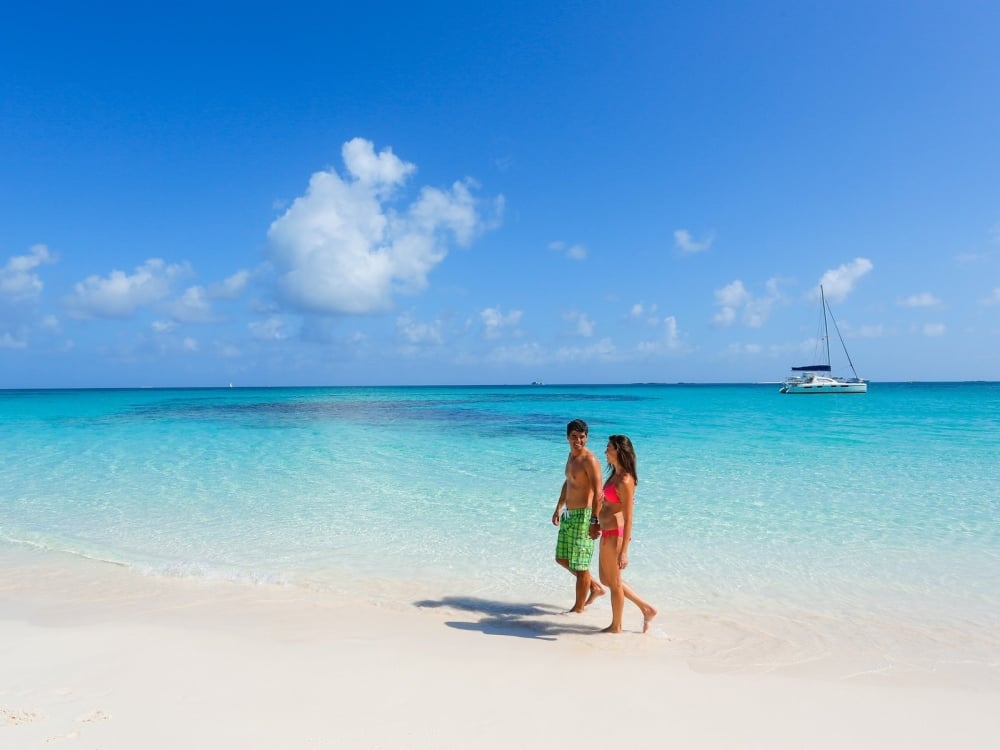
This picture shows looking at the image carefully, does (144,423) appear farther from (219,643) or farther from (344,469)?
(219,643)

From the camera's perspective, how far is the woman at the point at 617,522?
185 inches

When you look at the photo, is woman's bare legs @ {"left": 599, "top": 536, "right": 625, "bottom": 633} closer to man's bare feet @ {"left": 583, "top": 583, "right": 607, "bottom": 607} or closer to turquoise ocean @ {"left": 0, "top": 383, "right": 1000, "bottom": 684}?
turquoise ocean @ {"left": 0, "top": 383, "right": 1000, "bottom": 684}

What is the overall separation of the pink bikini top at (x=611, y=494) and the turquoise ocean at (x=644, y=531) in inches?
53.9

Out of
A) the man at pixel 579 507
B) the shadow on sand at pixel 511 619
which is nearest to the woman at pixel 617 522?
the man at pixel 579 507

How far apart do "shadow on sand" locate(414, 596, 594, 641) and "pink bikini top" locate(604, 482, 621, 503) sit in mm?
1269

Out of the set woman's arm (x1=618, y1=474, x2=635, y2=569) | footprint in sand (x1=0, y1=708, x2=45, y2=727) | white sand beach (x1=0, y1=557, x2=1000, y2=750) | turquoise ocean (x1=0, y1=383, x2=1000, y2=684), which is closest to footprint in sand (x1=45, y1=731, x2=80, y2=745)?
white sand beach (x1=0, y1=557, x2=1000, y2=750)

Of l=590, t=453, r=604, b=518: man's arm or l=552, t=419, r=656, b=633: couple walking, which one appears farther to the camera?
l=590, t=453, r=604, b=518: man's arm

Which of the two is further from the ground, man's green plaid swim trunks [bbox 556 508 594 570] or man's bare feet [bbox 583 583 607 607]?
man's green plaid swim trunks [bbox 556 508 594 570]

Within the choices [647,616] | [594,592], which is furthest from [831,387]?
[647,616]

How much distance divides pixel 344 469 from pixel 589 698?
11641 millimetres

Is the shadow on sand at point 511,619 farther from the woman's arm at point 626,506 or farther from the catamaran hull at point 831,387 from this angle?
the catamaran hull at point 831,387

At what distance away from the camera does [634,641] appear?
480 cm

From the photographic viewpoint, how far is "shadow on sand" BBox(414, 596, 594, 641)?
507 cm

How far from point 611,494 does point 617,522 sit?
0.85 feet
